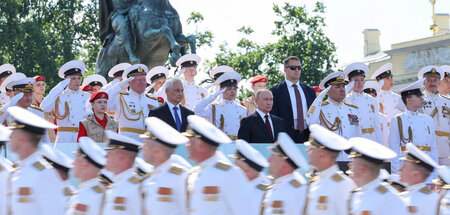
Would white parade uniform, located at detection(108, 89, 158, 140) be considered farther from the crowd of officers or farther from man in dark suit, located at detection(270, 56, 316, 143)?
the crowd of officers

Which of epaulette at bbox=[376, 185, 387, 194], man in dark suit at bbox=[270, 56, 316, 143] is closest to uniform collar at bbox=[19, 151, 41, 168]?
epaulette at bbox=[376, 185, 387, 194]

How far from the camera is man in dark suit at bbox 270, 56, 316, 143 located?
39.5ft

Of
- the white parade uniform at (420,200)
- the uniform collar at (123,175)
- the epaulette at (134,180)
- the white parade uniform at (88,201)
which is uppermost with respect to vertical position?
the uniform collar at (123,175)

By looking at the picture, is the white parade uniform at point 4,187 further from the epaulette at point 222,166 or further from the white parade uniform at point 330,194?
the white parade uniform at point 330,194

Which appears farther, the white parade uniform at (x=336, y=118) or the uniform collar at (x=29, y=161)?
the white parade uniform at (x=336, y=118)

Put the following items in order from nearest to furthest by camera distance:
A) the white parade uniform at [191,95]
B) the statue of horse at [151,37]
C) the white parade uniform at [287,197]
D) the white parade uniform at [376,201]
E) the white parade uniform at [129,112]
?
the white parade uniform at [376,201], the white parade uniform at [287,197], the white parade uniform at [129,112], the white parade uniform at [191,95], the statue of horse at [151,37]

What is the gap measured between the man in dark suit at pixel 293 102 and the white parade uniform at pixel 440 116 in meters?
1.94

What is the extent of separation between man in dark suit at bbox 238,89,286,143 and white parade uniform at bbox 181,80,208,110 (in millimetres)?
2884

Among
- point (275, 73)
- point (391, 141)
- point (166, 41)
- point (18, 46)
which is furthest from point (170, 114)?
point (275, 73)

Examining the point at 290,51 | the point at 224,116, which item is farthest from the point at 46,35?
the point at 224,116

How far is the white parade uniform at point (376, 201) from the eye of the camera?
6500mm

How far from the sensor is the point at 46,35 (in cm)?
3547

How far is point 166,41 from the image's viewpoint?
1719cm

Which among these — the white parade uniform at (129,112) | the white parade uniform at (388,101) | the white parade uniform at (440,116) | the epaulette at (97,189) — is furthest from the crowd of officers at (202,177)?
the white parade uniform at (388,101)
